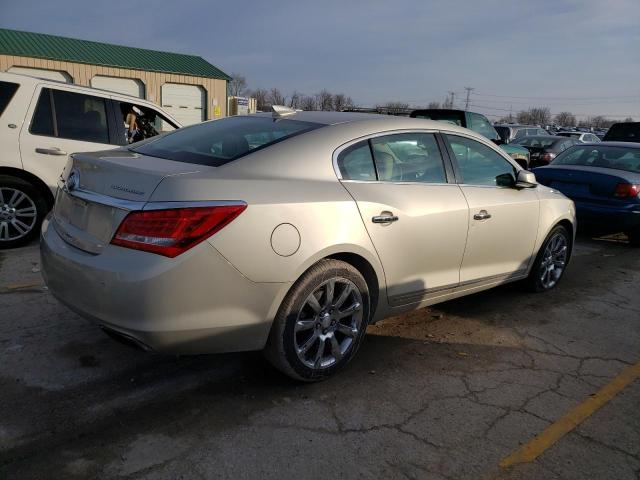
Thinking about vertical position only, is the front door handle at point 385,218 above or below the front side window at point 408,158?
below

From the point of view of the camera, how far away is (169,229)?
2582 millimetres

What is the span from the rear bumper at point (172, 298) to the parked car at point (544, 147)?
1375cm

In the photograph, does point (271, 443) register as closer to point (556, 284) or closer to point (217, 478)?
point (217, 478)

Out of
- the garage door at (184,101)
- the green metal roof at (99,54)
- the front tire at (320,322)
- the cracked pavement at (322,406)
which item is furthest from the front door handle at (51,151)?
the garage door at (184,101)

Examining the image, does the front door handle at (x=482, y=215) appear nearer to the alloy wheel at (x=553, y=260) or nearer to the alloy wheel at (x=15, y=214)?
the alloy wheel at (x=553, y=260)

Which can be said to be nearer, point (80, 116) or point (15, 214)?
point (15, 214)

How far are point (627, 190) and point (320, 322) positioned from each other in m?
6.14

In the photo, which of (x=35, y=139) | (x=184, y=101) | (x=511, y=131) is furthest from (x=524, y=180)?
(x=184, y=101)

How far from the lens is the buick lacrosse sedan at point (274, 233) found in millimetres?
2619

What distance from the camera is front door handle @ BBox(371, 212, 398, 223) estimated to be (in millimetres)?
3289

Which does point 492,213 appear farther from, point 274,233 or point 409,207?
point 274,233

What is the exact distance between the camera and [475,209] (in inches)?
159

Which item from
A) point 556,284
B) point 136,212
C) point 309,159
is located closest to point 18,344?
point 136,212

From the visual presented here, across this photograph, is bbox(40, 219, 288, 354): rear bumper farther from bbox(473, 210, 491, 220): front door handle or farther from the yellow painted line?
bbox(473, 210, 491, 220): front door handle
